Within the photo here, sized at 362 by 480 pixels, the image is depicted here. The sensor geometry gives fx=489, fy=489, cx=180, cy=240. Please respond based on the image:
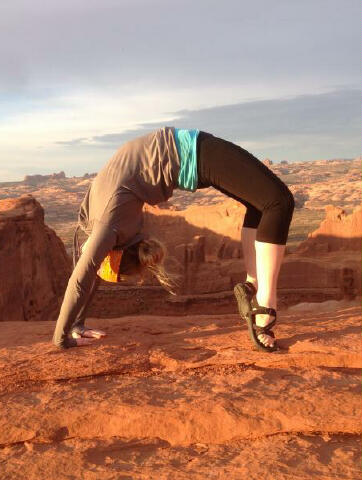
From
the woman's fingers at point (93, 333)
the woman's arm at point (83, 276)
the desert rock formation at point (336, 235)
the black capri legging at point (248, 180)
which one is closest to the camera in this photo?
the black capri legging at point (248, 180)

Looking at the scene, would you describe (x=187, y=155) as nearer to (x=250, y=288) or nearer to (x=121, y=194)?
(x=121, y=194)

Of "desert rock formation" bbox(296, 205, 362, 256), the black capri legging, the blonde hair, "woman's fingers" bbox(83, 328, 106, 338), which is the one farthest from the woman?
"desert rock formation" bbox(296, 205, 362, 256)

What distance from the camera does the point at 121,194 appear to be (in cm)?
270

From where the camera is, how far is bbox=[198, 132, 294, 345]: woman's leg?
2566 millimetres

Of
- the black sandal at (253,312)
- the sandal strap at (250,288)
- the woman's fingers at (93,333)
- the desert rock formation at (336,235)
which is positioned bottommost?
the desert rock formation at (336,235)

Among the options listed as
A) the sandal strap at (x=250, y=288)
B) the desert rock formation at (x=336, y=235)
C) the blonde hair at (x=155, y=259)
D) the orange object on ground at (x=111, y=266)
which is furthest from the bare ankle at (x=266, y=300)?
the desert rock formation at (x=336, y=235)

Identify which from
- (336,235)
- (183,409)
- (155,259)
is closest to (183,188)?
(155,259)

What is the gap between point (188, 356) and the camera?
8.61 feet

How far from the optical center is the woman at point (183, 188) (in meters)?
2.59

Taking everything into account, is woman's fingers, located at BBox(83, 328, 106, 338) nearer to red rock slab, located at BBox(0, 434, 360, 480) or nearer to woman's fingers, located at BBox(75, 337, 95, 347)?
woman's fingers, located at BBox(75, 337, 95, 347)

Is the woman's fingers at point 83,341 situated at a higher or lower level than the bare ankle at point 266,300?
lower

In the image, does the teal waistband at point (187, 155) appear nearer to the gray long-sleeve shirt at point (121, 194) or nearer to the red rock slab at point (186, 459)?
the gray long-sleeve shirt at point (121, 194)

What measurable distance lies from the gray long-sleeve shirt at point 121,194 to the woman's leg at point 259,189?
185 millimetres

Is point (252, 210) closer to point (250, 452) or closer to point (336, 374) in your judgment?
point (336, 374)
